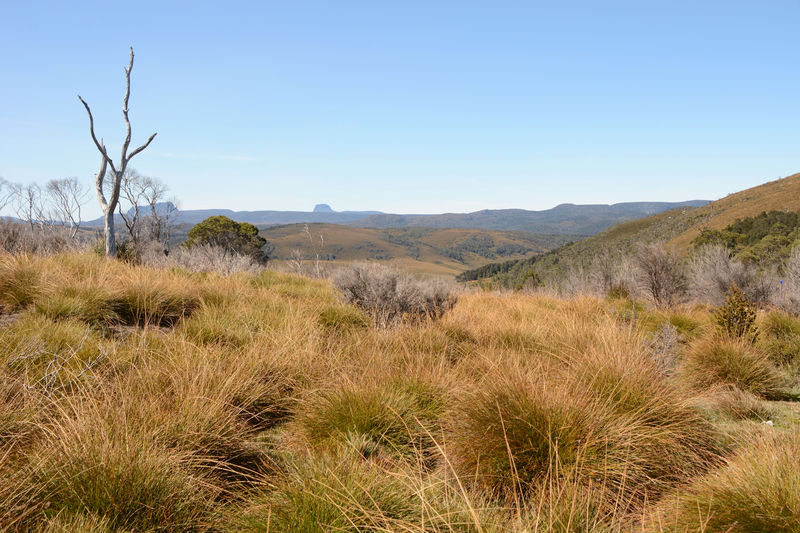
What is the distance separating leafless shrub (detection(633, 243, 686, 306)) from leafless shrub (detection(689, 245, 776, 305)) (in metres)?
1.33

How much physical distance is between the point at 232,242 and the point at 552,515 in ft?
110

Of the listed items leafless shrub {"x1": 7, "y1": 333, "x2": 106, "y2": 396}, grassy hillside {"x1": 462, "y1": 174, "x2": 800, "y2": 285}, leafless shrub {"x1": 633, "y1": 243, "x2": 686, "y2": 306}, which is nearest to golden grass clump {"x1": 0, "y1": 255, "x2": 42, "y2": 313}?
leafless shrub {"x1": 7, "y1": 333, "x2": 106, "y2": 396}

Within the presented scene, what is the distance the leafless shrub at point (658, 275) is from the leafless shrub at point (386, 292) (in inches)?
342

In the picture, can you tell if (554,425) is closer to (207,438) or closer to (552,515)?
(552,515)

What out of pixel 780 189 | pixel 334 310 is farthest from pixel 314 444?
pixel 780 189

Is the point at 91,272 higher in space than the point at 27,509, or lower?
higher

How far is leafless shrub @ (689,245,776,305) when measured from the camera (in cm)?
1362

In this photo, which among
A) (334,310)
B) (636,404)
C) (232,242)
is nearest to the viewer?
(636,404)

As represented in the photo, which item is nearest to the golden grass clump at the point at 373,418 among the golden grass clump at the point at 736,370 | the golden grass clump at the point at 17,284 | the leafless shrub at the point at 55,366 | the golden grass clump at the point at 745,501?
the golden grass clump at the point at 745,501

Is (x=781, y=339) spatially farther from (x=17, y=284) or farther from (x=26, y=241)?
(x=26, y=241)

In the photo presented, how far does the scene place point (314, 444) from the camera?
275cm

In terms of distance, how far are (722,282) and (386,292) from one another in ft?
42.5

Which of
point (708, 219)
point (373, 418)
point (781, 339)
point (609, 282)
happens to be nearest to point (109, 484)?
point (373, 418)

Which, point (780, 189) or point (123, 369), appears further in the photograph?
point (780, 189)
